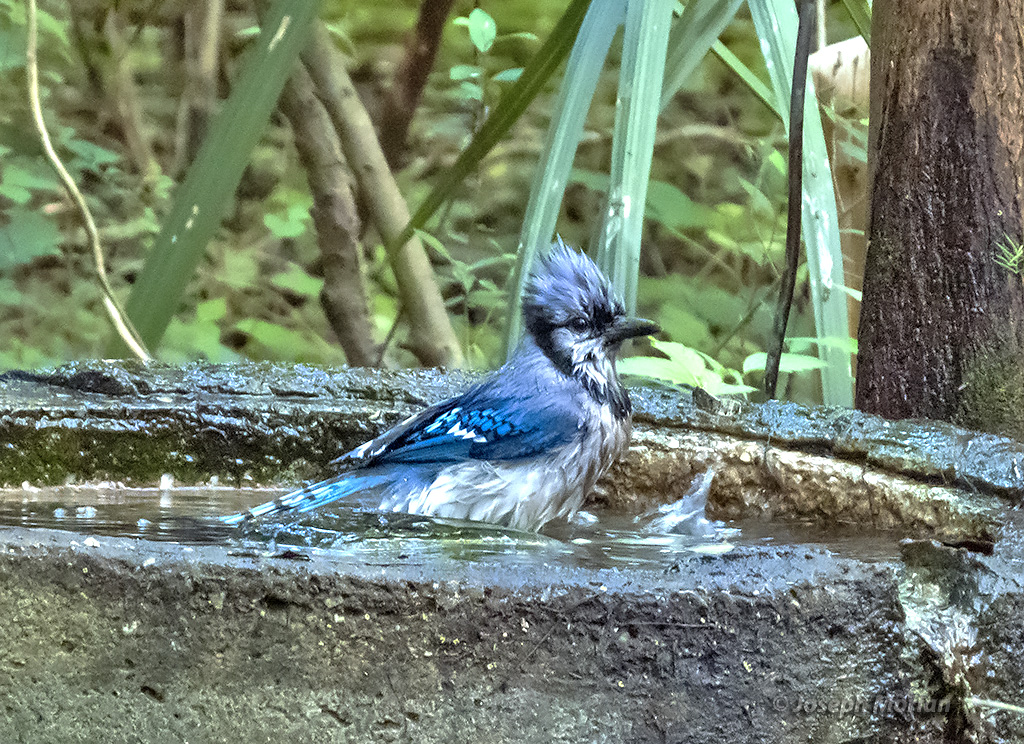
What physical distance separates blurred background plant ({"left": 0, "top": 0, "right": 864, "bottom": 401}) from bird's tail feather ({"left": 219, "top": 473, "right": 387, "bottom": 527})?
345cm

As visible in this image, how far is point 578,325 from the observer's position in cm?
262

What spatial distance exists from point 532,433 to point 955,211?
3.46 feet

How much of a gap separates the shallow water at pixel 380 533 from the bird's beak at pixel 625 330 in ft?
1.40

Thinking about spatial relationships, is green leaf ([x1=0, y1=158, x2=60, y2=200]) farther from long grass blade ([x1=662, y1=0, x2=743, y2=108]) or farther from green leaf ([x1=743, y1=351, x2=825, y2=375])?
green leaf ([x1=743, y1=351, x2=825, y2=375])

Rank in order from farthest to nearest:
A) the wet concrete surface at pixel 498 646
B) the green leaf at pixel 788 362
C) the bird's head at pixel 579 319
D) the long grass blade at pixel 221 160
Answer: the green leaf at pixel 788 362, the long grass blade at pixel 221 160, the bird's head at pixel 579 319, the wet concrete surface at pixel 498 646

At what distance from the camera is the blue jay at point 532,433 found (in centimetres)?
236

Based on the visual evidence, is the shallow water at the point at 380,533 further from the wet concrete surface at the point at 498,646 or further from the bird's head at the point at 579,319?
the bird's head at the point at 579,319

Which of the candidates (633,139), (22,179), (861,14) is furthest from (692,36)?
(22,179)

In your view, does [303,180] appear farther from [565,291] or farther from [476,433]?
[476,433]

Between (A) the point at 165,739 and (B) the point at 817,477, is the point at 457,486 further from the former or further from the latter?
(A) the point at 165,739

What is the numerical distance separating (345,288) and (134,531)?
3.78 m

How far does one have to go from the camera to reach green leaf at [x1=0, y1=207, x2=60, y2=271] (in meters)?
6.02

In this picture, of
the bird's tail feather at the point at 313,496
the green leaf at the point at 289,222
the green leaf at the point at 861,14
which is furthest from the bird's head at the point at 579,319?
the green leaf at the point at 289,222

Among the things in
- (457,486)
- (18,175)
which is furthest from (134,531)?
(18,175)
